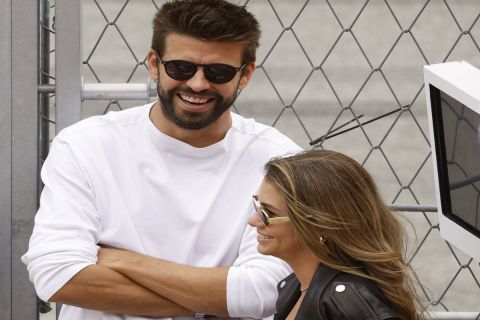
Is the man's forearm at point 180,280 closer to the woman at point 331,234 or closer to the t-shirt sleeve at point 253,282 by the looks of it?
the t-shirt sleeve at point 253,282

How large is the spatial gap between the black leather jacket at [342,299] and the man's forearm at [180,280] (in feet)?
0.97

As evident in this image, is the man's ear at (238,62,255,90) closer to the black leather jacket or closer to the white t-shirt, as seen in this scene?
the white t-shirt

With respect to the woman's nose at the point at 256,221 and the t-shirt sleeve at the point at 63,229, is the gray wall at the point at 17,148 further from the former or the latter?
the woman's nose at the point at 256,221

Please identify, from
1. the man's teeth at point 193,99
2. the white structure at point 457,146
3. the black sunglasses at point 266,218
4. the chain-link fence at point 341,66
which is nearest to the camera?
the white structure at point 457,146

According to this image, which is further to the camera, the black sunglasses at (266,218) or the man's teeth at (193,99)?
the man's teeth at (193,99)

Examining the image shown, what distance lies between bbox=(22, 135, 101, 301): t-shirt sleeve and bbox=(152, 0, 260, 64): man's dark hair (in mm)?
344

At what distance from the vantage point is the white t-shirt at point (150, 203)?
7.18 ft

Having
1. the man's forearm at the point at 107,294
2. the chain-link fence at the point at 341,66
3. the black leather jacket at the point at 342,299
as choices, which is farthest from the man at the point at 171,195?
the chain-link fence at the point at 341,66

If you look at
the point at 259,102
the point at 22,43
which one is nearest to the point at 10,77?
the point at 22,43

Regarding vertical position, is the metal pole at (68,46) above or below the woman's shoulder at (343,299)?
above

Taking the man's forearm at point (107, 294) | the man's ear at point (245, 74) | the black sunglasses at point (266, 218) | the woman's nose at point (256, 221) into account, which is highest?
the man's ear at point (245, 74)

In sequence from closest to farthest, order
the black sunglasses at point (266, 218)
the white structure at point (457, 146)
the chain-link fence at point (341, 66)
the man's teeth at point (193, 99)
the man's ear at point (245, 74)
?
the white structure at point (457, 146)
the black sunglasses at point (266, 218)
the man's teeth at point (193, 99)
the man's ear at point (245, 74)
the chain-link fence at point (341, 66)

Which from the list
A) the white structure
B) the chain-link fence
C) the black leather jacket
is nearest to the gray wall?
the black leather jacket

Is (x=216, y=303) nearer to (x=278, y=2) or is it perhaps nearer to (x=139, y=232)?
(x=139, y=232)
